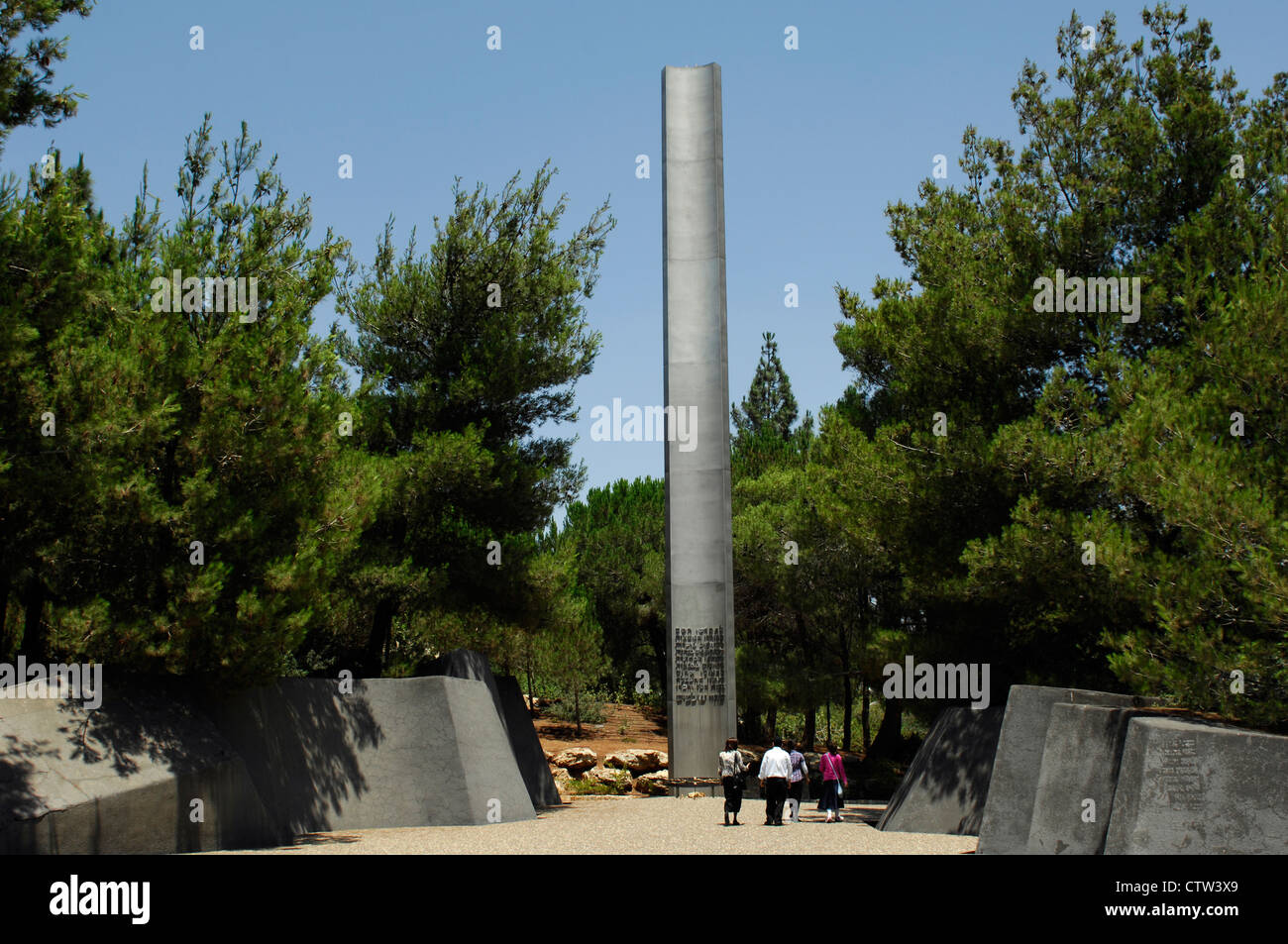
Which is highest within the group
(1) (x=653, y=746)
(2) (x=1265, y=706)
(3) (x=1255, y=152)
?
(3) (x=1255, y=152)

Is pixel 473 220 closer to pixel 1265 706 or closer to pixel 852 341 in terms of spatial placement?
pixel 852 341

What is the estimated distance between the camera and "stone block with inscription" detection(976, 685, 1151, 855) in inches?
584

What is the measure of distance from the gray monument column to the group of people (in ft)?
14.6

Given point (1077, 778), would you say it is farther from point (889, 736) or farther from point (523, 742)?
point (889, 736)

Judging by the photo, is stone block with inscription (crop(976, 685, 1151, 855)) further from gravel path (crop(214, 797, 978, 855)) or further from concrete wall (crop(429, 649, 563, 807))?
concrete wall (crop(429, 649, 563, 807))

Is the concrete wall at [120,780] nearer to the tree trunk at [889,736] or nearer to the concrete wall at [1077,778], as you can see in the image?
the concrete wall at [1077,778]

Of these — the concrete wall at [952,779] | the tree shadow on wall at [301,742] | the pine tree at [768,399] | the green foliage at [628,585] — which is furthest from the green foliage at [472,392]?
the pine tree at [768,399]

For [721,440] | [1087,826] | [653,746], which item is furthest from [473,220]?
[653,746]

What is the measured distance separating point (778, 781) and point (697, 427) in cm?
1021

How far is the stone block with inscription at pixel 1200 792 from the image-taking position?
11.1 m

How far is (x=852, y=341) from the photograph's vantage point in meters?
27.0

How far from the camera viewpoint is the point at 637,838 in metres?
17.3

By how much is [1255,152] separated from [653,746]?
30100 millimetres

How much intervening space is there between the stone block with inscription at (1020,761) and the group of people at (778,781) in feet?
15.4
